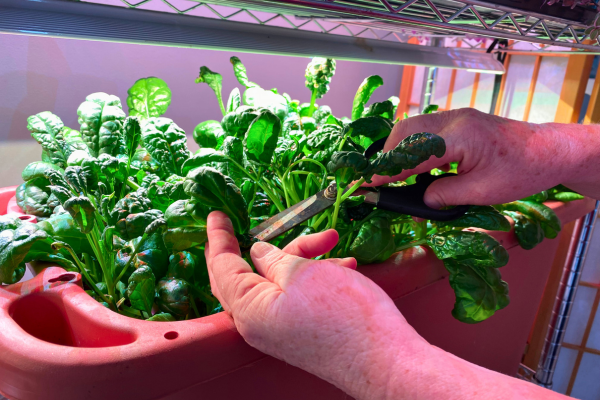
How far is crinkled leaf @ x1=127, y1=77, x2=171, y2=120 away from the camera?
702 mm

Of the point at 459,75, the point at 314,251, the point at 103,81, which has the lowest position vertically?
the point at 314,251

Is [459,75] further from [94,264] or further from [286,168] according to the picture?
[94,264]

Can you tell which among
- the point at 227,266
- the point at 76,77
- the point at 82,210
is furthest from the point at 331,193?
the point at 76,77

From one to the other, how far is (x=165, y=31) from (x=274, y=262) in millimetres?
257

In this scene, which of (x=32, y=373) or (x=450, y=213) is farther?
(x=450, y=213)

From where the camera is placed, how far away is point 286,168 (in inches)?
22.9

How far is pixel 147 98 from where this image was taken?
71 centimetres

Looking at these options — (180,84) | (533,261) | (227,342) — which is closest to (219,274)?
(227,342)

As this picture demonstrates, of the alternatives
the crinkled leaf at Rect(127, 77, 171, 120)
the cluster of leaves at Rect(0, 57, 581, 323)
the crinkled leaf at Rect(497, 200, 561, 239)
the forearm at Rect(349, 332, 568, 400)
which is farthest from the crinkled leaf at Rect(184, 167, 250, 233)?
the crinkled leaf at Rect(497, 200, 561, 239)

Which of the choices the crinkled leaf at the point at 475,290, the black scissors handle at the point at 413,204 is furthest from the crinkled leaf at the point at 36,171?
the crinkled leaf at the point at 475,290

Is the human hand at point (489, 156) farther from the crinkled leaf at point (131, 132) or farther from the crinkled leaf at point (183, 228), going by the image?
the crinkled leaf at point (131, 132)

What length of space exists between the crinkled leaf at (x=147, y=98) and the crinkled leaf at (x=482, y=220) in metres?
0.51

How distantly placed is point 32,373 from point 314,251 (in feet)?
0.82

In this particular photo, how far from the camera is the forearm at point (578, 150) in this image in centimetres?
54
